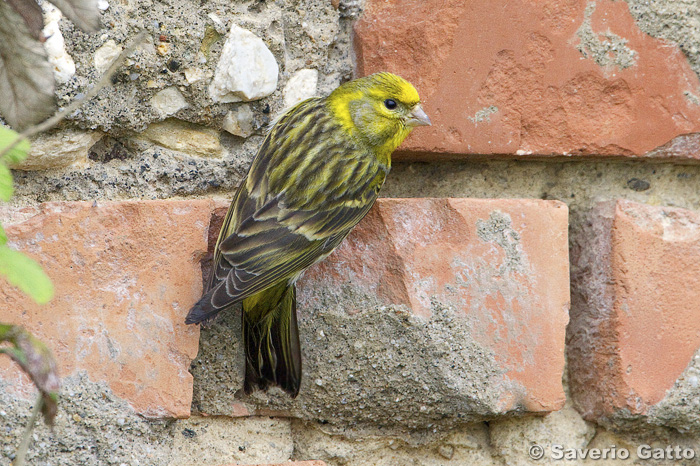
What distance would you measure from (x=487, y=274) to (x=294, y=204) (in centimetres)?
42

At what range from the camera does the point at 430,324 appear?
4.41 feet

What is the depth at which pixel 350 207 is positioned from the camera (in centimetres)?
147

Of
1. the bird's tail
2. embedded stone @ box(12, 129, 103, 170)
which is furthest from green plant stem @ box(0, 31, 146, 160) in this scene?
the bird's tail

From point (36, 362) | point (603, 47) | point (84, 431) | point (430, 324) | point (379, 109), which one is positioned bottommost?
point (84, 431)

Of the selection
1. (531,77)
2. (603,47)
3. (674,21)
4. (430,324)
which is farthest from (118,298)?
(674,21)

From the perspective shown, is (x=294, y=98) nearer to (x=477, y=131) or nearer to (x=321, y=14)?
(x=321, y=14)

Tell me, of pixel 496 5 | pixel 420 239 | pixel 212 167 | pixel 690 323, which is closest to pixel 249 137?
pixel 212 167

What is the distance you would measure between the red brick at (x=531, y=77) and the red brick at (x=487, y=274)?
137 mm

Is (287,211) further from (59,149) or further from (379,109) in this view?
(59,149)

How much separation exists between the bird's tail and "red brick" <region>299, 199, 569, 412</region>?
50 millimetres

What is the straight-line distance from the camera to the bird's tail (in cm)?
134

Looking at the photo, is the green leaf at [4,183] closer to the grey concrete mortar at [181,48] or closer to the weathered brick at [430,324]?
the grey concrete mortar at [181,48]

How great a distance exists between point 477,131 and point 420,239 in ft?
0.77

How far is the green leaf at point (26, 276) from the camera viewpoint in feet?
2.23
